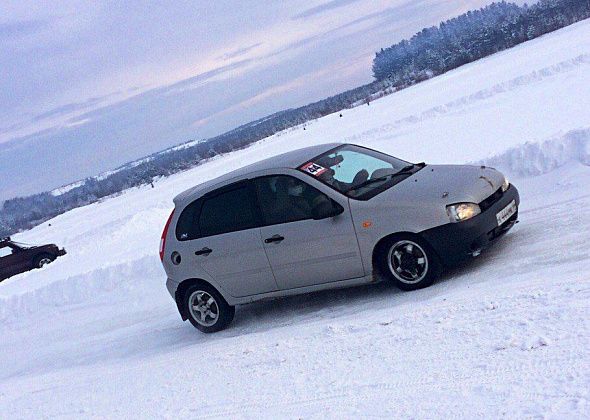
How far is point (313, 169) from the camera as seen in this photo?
6.93 meters

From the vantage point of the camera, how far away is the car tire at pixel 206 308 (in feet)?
24.6

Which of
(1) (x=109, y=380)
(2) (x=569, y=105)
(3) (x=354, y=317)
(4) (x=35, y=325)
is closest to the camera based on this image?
(3) (x=354, y=317)

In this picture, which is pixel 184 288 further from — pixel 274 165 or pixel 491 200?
pixel 491 200

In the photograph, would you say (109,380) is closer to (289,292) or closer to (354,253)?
(289,292)

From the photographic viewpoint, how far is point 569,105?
15.1 metres

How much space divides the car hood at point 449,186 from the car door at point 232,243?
1.59m

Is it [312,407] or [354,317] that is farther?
[354,317]

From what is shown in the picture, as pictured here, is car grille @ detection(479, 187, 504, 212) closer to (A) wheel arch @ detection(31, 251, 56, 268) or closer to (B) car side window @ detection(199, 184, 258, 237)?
(B) car side window @ detection(199, 184, 258, 237)

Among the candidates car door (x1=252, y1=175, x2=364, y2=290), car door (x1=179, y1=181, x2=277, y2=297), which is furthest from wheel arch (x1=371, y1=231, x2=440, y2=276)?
car door (x1=179, y1=181, x2=277, y2=297)

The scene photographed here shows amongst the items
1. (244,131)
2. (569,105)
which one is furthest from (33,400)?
(244,131)

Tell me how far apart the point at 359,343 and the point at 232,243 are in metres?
2.42

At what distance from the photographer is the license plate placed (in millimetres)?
6433

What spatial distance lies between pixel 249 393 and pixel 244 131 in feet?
572

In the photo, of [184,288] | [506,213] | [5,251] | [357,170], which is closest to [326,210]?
[357,170]
